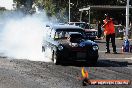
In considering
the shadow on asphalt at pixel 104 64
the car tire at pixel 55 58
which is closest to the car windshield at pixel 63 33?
the car tire at pixel 55 58

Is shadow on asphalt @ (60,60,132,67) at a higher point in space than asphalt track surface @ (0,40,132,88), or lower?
lower

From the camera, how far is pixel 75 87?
38.5 feet

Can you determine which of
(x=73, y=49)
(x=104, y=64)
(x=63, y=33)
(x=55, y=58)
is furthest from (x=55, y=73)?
(x=63, y=33)

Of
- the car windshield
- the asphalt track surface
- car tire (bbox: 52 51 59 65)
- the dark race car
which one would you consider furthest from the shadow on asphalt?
the car windshield

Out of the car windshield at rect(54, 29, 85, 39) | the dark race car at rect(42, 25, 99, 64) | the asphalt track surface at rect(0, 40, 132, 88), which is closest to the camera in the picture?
the asphalt track surface at rect(0, 40, 132, 88)

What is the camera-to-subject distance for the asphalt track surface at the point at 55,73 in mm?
→ 12438

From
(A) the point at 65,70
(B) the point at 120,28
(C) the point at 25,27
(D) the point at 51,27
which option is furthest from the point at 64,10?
(A) the point at 65,70

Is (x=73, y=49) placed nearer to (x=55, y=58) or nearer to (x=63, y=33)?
(x=55, y=58)

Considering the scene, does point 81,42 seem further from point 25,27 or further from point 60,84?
point 25,27

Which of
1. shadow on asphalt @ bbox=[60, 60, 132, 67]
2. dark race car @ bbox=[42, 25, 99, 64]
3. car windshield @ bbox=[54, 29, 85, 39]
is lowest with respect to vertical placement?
shadow on asphalt @ bbox=[60, 60, 132, 67]

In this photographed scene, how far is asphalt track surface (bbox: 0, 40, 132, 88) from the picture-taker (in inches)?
490

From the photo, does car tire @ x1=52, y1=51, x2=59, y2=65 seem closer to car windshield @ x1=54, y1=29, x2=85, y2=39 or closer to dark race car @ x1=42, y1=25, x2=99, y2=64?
dark race car @ x1=42, y1=25, x2=99, y2=64

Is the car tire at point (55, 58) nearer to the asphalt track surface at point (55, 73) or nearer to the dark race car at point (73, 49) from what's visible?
the dark race car at point (73, 49)

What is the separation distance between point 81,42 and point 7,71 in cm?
354
